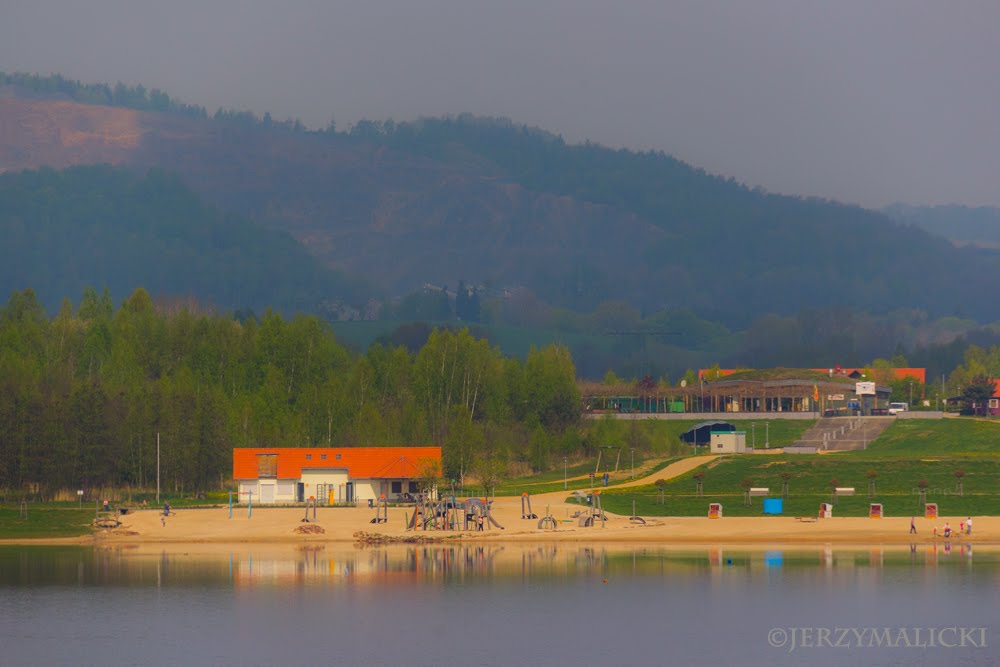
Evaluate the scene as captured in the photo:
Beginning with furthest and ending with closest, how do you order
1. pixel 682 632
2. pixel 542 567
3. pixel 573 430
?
pixel 573 430 < pixel 542 567 < pixel 682 632

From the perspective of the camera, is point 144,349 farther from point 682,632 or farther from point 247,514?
point 682,632

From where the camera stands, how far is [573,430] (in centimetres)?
16425

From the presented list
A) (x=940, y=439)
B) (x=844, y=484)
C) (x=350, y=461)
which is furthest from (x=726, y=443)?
(x=350, y=461)

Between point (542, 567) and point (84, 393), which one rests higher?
point (84, 393)

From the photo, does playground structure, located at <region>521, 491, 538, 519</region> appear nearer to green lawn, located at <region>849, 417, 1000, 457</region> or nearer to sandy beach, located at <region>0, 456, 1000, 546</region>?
sandy beach, located at <region>0, 456, 1000, 546</region>

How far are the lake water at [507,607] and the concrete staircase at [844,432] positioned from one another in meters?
64.9

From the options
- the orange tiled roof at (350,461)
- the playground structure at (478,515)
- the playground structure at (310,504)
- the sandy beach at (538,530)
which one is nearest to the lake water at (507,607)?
the sandy beach at (538,530)

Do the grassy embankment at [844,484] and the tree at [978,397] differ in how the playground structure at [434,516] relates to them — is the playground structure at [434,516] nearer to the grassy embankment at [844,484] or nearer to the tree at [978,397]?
the grassy embankment at [844,484]

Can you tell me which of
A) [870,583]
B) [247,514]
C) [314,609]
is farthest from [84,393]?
[870,583]

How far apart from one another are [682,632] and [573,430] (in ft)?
320

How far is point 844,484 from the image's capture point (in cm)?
11744

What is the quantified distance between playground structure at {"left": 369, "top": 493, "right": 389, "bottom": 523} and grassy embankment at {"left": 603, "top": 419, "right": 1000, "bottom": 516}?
16.9 meters

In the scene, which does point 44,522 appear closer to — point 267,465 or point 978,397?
point 267,465

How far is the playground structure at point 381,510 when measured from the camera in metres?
105
